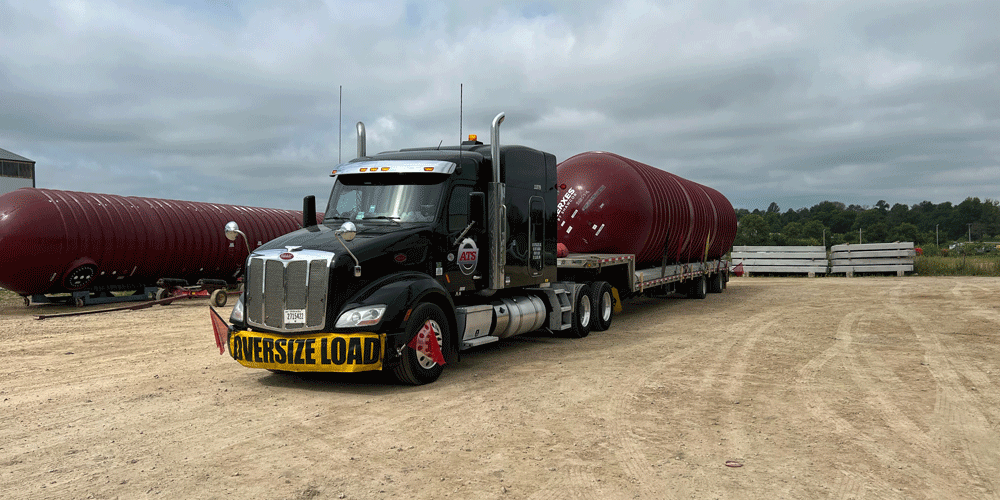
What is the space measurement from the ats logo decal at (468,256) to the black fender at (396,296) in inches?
38.5

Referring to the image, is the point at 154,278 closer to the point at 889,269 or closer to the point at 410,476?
the point at 410,476

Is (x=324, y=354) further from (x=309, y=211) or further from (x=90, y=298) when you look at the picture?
(x=90, y=298)

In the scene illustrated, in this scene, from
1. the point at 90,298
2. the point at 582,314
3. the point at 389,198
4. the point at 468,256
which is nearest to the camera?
the point at 389,198

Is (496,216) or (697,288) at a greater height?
(496,216)

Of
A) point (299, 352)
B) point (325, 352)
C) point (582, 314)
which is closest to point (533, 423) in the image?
point (325, 352)

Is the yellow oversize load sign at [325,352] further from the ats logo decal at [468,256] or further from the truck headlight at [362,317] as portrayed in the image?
the ats logo decal at [468,256]

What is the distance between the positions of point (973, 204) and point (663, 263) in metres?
119

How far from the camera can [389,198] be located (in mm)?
8969

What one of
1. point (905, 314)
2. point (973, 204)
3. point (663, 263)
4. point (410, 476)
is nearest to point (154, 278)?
point (663, 263)

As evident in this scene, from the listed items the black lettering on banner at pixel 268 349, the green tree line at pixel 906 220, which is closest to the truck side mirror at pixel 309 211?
the black lettering on banner at pixel 268 349

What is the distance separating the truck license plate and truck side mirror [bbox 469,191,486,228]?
8.68ft

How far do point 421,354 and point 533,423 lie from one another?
6.78 ft

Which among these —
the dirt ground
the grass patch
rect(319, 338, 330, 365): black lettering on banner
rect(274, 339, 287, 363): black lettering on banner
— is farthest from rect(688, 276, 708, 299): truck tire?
the grass patch

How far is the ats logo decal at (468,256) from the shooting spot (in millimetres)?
9250
